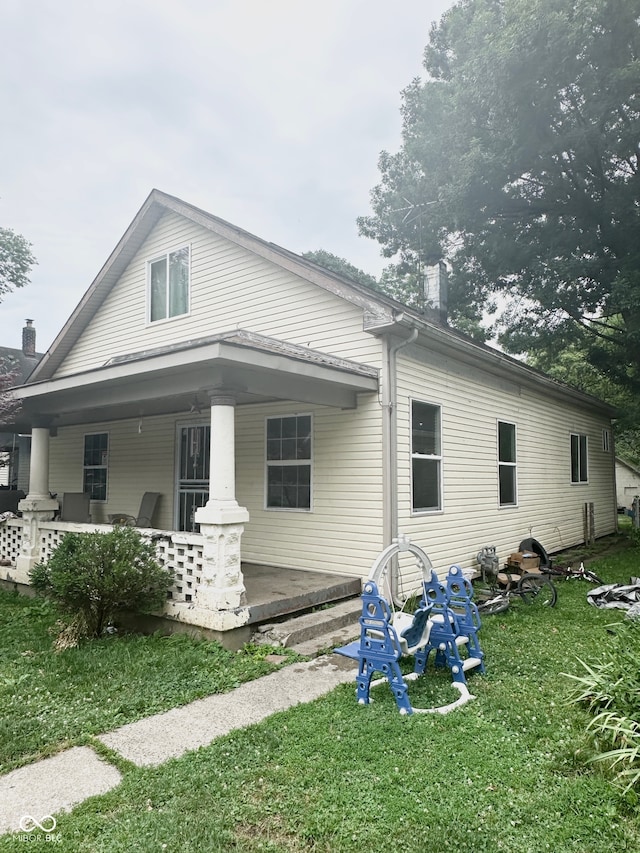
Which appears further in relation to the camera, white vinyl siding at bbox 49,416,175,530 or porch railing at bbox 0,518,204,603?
white vinyl siding at bbox 49,416,175,530

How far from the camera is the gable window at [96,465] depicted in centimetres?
1117

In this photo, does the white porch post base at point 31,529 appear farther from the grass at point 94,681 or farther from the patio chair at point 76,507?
the patio chair at point 76,507

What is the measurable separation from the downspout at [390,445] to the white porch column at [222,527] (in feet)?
6.50

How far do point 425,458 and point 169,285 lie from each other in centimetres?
582

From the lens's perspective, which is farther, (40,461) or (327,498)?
(40,461)

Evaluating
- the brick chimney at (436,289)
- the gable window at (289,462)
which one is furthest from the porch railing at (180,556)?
the brick chimney at (436,289)

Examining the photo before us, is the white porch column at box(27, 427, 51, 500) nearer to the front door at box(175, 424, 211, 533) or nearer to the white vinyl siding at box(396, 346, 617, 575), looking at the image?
the front door at box(175, 424, 211, 533)

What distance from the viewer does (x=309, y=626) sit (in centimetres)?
566

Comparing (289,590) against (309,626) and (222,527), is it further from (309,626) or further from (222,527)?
(222,527)

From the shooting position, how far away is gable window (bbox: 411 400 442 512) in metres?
7.37

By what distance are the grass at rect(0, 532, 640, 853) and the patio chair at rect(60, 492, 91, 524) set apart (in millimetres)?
8021

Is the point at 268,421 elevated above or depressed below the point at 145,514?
above

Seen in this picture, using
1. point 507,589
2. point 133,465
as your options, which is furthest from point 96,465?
point 507,589

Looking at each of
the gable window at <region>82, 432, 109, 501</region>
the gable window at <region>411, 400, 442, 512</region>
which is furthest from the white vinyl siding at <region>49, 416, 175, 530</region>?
the gable window at <region>411, 400, 442, 512</region>
